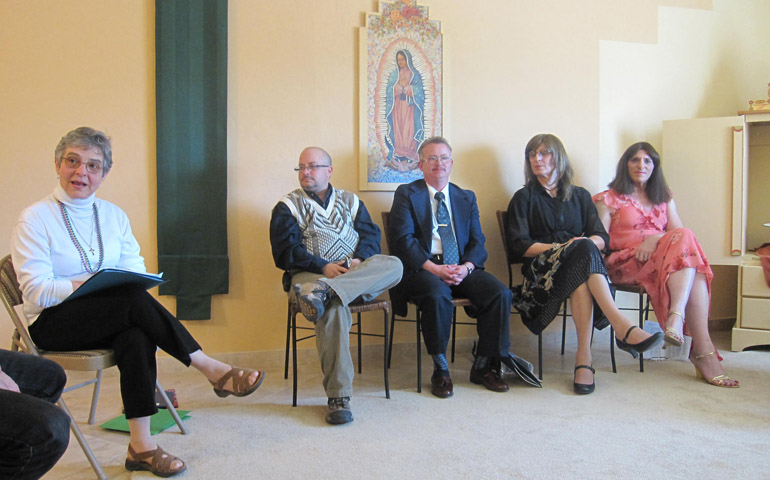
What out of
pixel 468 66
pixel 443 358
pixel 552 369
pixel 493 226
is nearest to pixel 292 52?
pixel 468 66

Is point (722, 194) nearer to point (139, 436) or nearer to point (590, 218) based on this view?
point (590, 218)

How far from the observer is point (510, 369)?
2.94 metres

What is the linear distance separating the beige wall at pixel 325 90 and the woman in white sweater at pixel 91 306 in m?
0.92

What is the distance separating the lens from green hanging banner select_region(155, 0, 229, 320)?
9.91ft

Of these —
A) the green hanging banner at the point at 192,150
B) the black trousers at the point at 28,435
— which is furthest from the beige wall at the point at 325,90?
the black trousers at the point at 28,435

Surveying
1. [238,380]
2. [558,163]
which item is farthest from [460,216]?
[238,380]

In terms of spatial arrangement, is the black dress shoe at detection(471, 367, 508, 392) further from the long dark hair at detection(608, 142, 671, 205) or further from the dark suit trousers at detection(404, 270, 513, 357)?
the long dark hair at detection(608, 142, 671, 205)

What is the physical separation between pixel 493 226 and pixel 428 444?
6.07ft

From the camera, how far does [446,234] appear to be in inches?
126

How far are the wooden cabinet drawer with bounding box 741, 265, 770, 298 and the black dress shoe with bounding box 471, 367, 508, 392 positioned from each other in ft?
6.15

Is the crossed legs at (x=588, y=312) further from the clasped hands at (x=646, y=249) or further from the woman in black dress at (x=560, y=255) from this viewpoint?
the clasped hands at (x=646, y=249)

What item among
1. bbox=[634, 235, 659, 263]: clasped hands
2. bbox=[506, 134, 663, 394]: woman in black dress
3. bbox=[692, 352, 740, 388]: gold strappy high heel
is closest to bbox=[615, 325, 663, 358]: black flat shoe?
bbox=[506, 134, 663, 394]: woman in black dress

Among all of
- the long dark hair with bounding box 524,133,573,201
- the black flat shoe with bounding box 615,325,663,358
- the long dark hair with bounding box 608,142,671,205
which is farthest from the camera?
the long dark hair with bounding box 608,142,671,205

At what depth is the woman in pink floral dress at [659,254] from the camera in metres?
2.98
